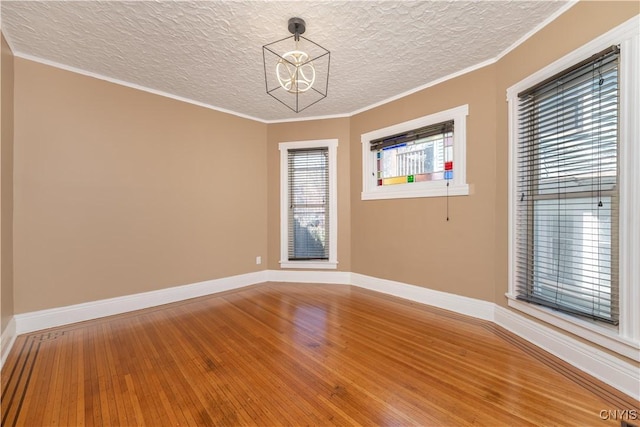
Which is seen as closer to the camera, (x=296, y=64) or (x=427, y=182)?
(x=296, y=64)

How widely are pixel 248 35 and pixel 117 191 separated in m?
2.25

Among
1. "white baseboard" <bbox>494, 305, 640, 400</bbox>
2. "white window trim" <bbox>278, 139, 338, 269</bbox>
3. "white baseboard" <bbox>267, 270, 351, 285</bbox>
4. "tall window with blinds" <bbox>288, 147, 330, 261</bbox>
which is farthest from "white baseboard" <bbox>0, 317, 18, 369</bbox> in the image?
"white baseboard" <bbox>494, 305, 640, 400</bbox>

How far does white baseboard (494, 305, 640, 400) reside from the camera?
1.57 m

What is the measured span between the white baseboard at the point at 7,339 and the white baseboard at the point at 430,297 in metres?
3.59

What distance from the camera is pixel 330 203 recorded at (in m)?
4.14

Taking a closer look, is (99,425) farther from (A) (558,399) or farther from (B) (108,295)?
(A) (558,399)

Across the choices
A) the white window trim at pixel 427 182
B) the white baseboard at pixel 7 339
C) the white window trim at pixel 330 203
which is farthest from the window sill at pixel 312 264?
the white baseboard at pixel 7 339

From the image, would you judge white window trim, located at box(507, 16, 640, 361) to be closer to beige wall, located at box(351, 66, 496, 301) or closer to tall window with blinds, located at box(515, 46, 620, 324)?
tall window with blinds, located at box(515, 46, 620, 324)

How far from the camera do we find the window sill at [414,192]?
288 centimetres

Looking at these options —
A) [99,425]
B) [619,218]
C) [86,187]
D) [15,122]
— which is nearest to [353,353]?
[99,425]

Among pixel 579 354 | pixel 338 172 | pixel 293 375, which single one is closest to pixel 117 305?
pixel 293 375

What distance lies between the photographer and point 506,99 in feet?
8.11

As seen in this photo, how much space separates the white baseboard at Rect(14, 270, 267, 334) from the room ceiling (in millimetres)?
2480

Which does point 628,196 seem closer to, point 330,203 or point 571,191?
point 571,191
